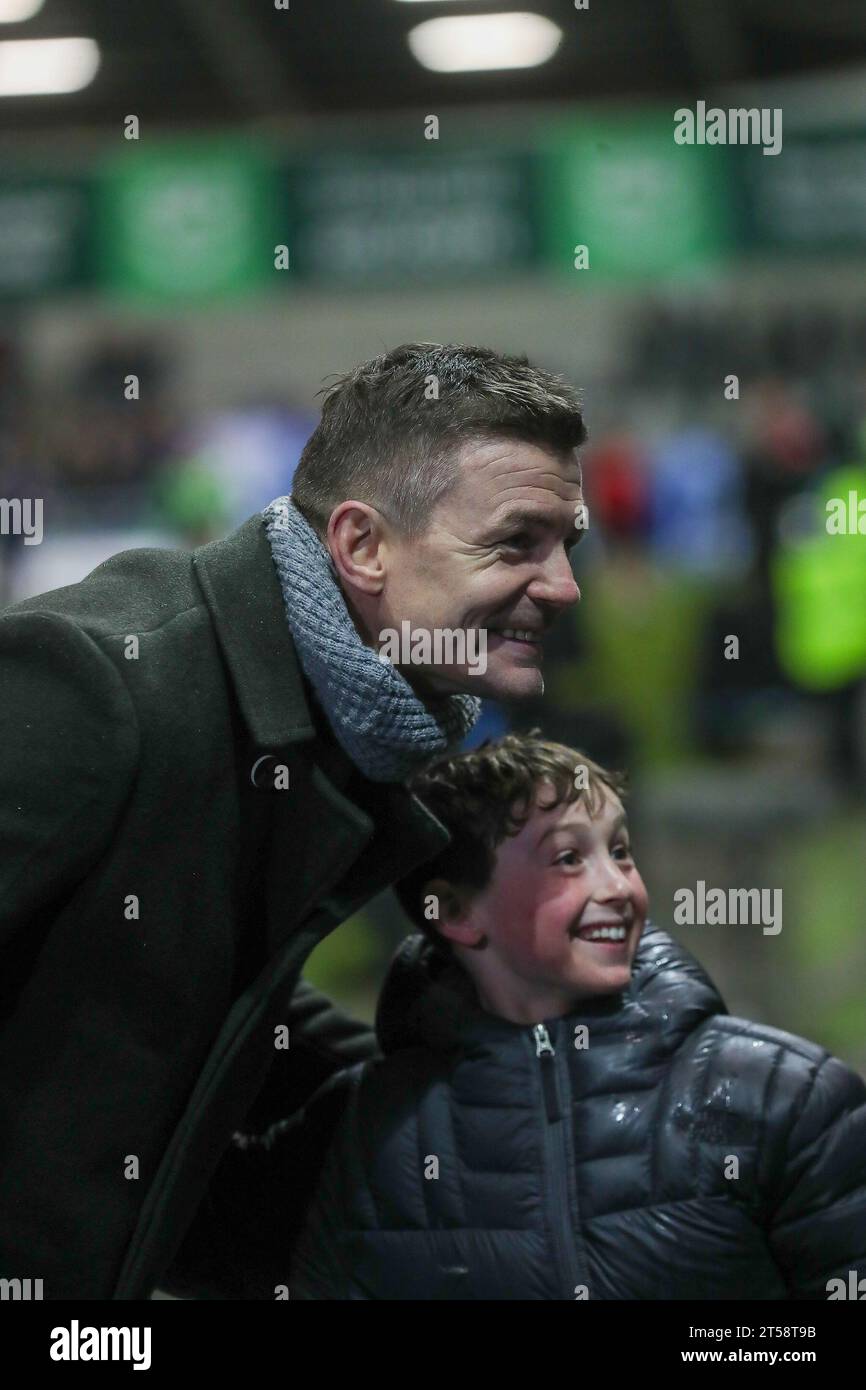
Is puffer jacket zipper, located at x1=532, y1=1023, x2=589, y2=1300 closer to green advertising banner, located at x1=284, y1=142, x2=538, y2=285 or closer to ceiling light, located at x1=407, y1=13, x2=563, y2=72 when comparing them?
green advertising banner, located at x1=284, y1=142, x2=538, y2=285

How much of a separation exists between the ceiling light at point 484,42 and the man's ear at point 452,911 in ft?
17.7

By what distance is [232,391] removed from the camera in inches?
454

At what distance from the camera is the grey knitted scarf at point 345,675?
5.35 ft

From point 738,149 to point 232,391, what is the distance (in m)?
5.74

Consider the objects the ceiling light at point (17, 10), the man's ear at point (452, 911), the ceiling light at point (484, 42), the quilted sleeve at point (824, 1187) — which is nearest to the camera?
the quilted sleeve at point (824, 1187)

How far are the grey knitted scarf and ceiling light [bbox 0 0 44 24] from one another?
4532 millimetres

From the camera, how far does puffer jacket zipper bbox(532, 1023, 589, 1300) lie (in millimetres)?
1643

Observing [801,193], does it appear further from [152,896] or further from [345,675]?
[152,896]

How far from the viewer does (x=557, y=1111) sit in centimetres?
168

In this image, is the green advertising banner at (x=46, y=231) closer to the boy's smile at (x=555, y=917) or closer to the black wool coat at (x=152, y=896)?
the black wool coat at (x=152, y=896)

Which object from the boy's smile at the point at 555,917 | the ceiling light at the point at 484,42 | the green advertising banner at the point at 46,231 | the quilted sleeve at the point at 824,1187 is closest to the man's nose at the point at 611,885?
the boy's smile at the point at 555,917

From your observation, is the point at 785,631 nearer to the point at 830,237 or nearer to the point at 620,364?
the point at 830,237

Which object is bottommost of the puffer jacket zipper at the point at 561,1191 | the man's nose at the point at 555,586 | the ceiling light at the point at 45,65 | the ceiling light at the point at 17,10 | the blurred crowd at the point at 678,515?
the puffer jacket zipper at the point at 561,1191

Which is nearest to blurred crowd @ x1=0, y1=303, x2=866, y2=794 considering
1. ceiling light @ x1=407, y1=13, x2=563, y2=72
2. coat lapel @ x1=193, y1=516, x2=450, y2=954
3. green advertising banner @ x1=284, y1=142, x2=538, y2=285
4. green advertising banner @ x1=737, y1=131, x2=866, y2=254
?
green advertising banner @ x1=737, y1=131, x2=866, y2=254
